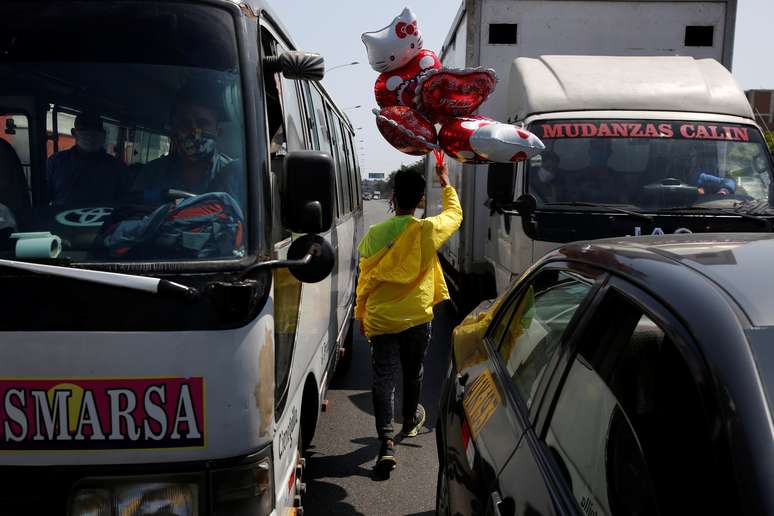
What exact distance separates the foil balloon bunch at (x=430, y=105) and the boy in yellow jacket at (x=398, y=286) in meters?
0.66

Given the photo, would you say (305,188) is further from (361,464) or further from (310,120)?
(361,464)

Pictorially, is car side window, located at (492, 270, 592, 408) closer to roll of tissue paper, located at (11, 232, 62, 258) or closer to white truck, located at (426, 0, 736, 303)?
roll of tissue paper, located at (11, 232, 62, 258)

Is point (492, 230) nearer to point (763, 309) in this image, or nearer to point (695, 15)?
point (695, 15)

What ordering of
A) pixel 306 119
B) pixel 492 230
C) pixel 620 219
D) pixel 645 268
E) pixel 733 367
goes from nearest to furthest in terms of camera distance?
pixel 733 367, pixel 645 268, pixel 306 119, pixel 620 219, pixel 492 230

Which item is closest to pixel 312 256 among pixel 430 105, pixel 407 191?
pixel 407 191

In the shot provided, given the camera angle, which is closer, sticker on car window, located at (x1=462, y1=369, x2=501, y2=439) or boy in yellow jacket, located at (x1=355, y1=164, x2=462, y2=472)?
sticker on car window, located at (x1=462, y1=369, x2=501, y2=439)

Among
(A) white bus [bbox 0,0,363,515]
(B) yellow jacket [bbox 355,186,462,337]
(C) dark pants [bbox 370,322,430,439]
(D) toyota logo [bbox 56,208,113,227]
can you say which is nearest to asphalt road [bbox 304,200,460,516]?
(C) dark pants [bbox 370,322,430,439]

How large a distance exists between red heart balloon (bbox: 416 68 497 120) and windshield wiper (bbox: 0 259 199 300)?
3.80 metres

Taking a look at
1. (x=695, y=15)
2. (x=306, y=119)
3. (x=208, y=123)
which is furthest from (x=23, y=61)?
(x=695, y=15)

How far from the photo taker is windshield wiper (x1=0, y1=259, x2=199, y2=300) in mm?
2219

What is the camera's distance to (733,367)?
58.9 inches

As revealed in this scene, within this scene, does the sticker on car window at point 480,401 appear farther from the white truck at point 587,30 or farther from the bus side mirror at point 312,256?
the white truck at point 587,30

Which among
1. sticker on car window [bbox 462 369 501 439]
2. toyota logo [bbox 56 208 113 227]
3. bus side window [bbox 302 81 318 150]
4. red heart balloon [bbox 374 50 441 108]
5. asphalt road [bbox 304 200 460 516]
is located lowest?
asphalt road [bbox 304 200 460 516]

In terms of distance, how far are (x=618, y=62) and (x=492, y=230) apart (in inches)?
81.8
